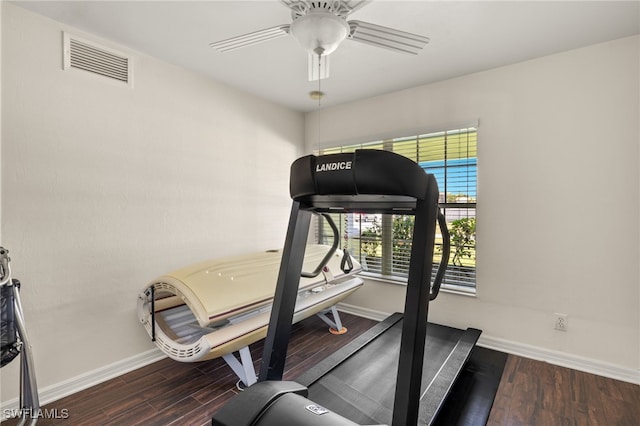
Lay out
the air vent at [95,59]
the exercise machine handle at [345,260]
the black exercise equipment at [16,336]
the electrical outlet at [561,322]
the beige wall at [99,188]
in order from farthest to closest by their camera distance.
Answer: the electrical outlet at [561,322] → the exercise machine handle at [345,260] → the air vent at [95,59] → the beige wall at [99,188] → the black exercise equipment at [16,336]

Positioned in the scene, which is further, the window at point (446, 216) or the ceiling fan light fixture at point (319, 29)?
the window at point (446, 216)

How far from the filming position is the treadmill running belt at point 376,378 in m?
1.81

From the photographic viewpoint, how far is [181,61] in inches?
109

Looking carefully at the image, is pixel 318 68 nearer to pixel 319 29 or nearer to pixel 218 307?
pixel 319 29

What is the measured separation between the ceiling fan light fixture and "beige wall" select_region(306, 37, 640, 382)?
195 centimetres

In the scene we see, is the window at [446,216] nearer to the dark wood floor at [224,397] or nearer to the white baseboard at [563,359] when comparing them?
the white baseboard at [563,359]

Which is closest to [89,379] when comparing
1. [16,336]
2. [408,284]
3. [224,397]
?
[16,336]

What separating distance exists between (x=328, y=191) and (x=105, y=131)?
6.67ft

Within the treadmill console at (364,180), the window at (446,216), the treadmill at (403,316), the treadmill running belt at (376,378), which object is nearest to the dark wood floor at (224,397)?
the treadmill running belt at (376,378)

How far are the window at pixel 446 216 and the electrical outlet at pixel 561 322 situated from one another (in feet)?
2.27

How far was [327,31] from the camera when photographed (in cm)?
162

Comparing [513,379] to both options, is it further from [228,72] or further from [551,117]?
[228,72]

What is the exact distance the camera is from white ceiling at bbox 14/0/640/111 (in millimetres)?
2025

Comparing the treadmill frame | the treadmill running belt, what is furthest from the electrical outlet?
the treadmill frame
